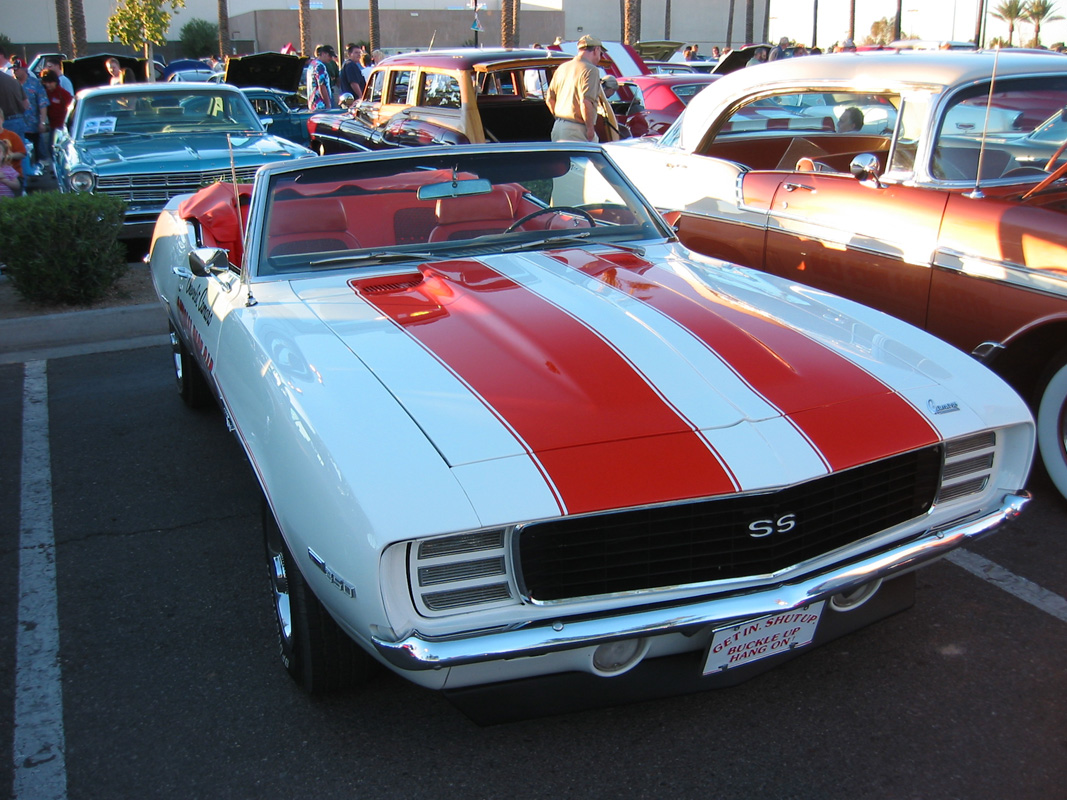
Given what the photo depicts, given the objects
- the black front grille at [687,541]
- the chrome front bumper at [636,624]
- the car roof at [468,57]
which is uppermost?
the car roof at [468,57]

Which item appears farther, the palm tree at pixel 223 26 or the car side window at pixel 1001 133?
the palm tree at pixel 223 26

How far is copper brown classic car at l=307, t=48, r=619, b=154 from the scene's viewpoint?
940 centimetres

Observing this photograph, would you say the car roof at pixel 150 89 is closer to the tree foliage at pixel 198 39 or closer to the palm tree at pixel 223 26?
the palm tree at pixel 223 26

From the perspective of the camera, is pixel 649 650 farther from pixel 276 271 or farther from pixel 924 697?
pixel 276 271

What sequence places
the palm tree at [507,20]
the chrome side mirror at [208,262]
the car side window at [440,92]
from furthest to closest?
1. the palm tree at [507,20]
2. the car side window at [440,92]
3. the chrome side mirror at [208,262]

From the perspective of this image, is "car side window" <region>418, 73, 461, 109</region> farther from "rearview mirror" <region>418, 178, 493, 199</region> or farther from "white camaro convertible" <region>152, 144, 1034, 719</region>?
"white camaro convertible" <region>152, 144, 1034, 719</region>

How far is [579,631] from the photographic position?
7.07 feet

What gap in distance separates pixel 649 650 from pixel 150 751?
130cm

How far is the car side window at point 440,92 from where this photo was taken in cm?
954

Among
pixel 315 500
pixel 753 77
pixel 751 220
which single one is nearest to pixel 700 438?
pixel 315 500

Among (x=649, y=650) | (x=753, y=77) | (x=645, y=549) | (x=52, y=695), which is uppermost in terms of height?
(x=753, y=77)

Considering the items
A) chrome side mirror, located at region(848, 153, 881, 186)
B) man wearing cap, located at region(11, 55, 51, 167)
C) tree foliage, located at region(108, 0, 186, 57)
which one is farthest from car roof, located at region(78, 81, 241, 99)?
tree foliage, located at region(108, 0, 186, 57)

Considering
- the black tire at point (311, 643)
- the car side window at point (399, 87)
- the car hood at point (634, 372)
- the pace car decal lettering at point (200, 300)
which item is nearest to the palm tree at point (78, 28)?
the car side window at point (399, 87)

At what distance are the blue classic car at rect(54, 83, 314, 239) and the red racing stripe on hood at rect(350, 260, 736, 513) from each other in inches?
203
